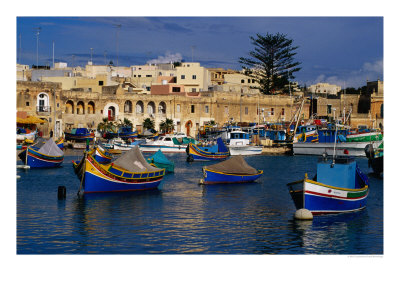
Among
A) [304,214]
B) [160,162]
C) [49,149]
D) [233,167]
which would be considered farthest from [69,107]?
[304,214]

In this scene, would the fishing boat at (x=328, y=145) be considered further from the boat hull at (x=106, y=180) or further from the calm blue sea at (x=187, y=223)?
the boat hull at (x=106, y=180)

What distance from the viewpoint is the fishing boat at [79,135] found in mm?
54812

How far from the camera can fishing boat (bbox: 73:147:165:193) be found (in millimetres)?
24453

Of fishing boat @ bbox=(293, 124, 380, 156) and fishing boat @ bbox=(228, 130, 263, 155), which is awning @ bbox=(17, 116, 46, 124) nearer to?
fishing boat @ bbox=(228, 130, 263, 155)

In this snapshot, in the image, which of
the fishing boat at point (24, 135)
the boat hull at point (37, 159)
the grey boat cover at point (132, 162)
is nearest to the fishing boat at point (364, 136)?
the boat hull at point (37, 159)

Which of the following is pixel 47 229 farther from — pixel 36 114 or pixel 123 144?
pixel 36 114

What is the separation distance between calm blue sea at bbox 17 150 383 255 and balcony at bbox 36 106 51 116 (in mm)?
29953

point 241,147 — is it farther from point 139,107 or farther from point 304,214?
point 304,214

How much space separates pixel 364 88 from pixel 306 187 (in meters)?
61.3

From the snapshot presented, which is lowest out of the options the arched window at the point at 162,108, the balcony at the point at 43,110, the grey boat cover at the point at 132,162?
the grey boat cover at the point at 132,162

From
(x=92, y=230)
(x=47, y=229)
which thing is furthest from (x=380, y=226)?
(x=47, y=229)

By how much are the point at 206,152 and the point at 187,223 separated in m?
22.5

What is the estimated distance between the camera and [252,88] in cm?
7481

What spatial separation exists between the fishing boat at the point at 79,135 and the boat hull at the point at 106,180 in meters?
29.3
